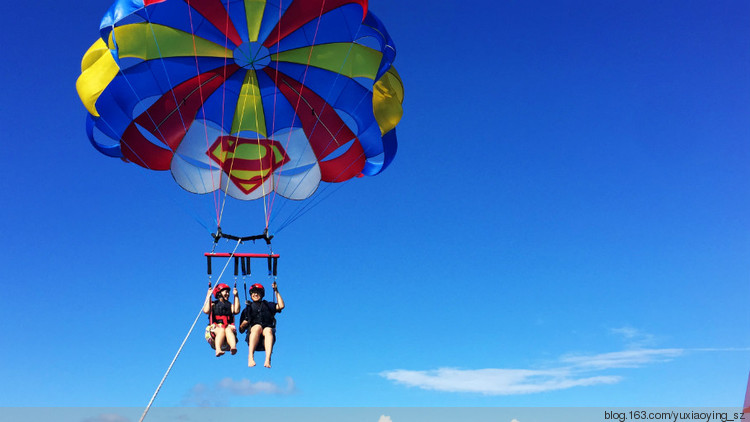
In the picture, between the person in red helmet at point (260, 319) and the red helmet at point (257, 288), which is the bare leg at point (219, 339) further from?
the red helmet at point (257, 288)

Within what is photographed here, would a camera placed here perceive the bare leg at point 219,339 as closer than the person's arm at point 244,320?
Yes

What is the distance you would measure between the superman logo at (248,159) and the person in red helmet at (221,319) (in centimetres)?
319

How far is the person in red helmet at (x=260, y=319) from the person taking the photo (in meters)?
11.1

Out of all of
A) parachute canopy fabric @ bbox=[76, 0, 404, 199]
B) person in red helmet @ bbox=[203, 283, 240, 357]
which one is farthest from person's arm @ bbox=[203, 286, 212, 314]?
parachute canopy fabric @ bbox=[76, 0, 404, 199]

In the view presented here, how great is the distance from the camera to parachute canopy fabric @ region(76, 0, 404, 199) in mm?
12492

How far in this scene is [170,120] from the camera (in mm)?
13531

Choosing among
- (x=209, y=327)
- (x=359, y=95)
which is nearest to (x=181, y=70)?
(x=359, y=95)

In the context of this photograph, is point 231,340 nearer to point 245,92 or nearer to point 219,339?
point 219,339

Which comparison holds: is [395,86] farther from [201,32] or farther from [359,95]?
[201,32]

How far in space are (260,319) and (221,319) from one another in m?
0.59

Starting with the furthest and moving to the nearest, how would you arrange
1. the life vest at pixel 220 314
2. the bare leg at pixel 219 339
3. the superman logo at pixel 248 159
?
the superman logo at pixel 248 159 → the life vest at pixel 220 314 → the bare leg at pixel 219 339

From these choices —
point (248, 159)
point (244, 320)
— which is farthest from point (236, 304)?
point (248, 159)

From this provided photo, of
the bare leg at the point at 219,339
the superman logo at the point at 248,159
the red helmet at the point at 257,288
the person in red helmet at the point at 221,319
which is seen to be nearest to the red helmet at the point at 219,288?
the person in red helmet at the point at 221,319

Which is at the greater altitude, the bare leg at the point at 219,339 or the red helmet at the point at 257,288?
the red helmet at the point at 257,288
